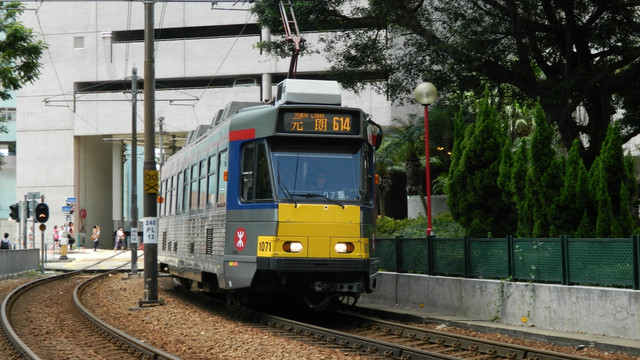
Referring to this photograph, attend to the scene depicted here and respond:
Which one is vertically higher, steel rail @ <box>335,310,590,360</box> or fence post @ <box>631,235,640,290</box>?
fence post @ <box>631,235,640,290</box>

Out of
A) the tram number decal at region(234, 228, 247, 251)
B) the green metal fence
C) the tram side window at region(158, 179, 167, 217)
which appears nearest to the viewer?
the green metal fence

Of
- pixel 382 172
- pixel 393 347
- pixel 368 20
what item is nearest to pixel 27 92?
pixel 382 172

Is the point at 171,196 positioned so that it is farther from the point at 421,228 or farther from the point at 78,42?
the point at 78,42

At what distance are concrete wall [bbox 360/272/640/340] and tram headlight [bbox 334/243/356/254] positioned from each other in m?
2.78

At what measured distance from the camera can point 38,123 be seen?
59438mm

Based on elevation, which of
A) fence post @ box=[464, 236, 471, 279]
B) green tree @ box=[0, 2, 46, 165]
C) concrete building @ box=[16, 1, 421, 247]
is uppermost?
concrete building @ box=[16, 1, 421, 247]

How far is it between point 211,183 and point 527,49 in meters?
9.88

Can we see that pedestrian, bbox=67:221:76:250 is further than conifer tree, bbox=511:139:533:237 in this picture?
Yes

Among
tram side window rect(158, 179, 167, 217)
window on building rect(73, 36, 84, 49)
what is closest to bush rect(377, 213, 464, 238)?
tram side window rect(158, 179, 167, 217)

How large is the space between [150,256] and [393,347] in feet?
28.2

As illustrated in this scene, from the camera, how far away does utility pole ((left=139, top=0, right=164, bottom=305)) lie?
60.0 ft

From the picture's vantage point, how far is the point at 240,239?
14.2 metres

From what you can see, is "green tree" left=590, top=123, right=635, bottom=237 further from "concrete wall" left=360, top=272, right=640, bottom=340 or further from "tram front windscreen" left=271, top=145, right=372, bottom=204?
"tram front windscreen" left=271, top=145, right=372, bottom=204

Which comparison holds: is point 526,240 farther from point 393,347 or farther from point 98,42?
point 98,42
